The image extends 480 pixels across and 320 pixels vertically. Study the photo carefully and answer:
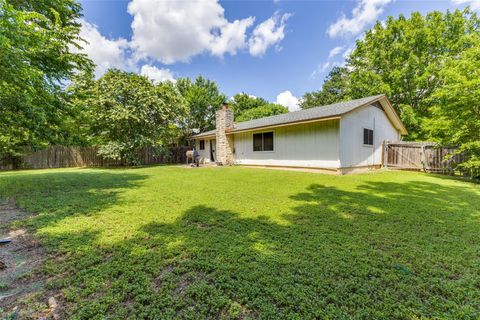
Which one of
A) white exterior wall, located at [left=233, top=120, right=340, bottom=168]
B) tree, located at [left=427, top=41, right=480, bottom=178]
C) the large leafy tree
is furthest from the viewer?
white exterior wall, located at [left=233, top=120, right=340, bottom=168]

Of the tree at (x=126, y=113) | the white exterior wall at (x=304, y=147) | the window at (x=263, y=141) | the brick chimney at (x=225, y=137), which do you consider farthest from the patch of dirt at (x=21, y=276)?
the tree at (x=126, y=113)

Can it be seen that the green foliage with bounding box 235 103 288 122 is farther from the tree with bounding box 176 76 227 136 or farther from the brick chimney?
the brick chimney

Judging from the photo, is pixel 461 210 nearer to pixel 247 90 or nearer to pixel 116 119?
pixel 116 119

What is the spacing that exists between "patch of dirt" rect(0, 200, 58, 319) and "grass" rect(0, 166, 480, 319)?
0.12 m

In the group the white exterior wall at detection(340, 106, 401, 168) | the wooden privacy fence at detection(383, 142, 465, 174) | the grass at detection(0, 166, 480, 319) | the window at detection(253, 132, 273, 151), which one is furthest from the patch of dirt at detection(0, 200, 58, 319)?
the wooden privacy fence at detection(383, 142, 465, 174)

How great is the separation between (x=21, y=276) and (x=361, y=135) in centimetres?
1210

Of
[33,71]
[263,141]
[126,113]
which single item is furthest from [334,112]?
[126,113]

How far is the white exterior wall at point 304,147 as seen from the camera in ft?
30.9

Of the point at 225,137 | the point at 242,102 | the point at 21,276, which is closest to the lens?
the point at 21,276

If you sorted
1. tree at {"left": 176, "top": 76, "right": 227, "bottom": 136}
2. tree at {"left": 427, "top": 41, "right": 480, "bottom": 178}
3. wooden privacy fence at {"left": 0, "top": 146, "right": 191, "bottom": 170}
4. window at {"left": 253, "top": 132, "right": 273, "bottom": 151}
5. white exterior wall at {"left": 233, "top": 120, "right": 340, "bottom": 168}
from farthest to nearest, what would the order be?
tree at {"left": 176, "top": 76, "right": 227, "bottom": 136}
wooden privacy fence at {"left": 0, "top": 146, "right": 191, "bottom": 170}
window at {"left": 253, "top": 132, "right": 273, "bottom": 151}
white exterior wall at {"left": 233, "top": 120, "right": 340, "bottom": 168}
tree at {"left": 427, "top": 41, "right": 480, "bottom": 178}

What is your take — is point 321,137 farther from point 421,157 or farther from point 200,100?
point 200,100

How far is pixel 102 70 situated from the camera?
50.1ft

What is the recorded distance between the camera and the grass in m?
1.68

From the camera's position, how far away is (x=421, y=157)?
1087 cm
